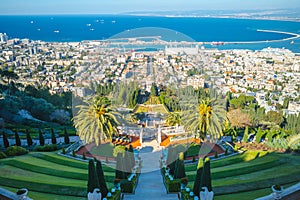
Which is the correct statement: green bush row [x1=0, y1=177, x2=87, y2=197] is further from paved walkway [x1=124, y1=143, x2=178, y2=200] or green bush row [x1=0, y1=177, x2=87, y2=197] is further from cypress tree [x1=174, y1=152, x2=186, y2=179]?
cypress tree [x1=174, y1=152, x2=186, y2=179]

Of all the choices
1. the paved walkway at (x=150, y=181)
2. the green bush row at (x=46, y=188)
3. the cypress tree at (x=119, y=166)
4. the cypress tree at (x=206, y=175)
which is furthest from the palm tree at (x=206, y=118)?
the green bush row at (x=46, y=188)

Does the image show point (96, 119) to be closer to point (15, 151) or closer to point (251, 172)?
point (15, 151)

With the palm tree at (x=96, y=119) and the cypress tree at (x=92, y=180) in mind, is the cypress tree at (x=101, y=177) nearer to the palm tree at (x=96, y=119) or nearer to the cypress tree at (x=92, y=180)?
the cypress tree at (x=92, y=180)

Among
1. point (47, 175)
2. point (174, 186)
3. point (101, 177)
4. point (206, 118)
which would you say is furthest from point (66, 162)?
point (206, 118)

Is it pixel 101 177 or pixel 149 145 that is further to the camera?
pixel 149 145

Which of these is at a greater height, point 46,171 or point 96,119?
point 96,119

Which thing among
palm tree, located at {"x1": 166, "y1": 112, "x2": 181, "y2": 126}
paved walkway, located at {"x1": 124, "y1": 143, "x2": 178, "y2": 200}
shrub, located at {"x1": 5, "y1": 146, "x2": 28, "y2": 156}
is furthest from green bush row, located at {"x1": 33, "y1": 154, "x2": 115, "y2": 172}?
palm tree, located at {"x1": 166, "y1": 112, "x2": 181, "y2": 126}

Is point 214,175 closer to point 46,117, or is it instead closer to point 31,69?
point 46,117
